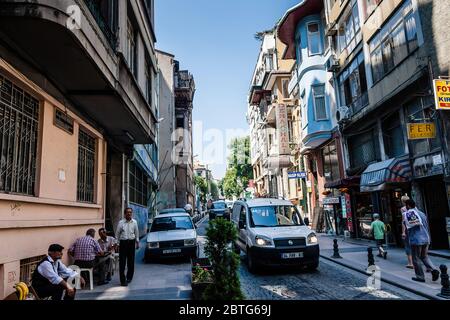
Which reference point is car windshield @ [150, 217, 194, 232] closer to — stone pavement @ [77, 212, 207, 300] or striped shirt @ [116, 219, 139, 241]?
stone pavement @ [77, 212, 207, 300]

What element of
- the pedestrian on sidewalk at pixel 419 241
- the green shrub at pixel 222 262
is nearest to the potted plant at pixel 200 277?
the green shrub at pixel 222 262

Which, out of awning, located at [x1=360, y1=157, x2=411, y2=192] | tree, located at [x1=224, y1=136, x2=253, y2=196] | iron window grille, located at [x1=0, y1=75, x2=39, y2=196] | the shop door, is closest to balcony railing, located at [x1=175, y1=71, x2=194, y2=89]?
tree, located at [x1=224, y1=136, x2=253, y2=196]

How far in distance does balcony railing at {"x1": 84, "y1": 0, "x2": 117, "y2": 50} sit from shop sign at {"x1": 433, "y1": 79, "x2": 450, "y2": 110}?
958cm

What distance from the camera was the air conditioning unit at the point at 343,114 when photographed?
1909 centimetres

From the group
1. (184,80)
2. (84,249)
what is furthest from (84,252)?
(184,80)

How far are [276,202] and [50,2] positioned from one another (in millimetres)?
8500

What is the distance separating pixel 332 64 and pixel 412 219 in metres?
14.3

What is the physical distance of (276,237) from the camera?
9492mm

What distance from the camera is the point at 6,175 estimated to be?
6578mm

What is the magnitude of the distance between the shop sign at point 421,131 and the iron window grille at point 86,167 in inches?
427

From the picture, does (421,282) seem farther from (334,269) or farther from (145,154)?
(145,154)

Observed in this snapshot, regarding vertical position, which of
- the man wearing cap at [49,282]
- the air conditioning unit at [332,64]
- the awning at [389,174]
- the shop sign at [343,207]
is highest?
the air conditioning unit at [332,64]

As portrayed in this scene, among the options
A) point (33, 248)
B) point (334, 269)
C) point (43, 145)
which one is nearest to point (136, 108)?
point (43, 145)

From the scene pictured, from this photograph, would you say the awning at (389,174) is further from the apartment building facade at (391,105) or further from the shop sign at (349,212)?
the shop sign at (349,212)
